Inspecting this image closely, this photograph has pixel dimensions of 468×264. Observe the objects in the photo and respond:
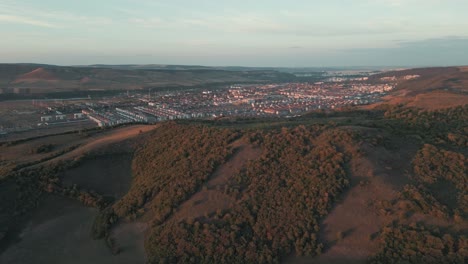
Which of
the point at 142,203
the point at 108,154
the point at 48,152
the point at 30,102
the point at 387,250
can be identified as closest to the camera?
the point at 387,250

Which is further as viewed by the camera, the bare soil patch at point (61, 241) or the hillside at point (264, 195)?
the bare soil patch at point (61, 241)

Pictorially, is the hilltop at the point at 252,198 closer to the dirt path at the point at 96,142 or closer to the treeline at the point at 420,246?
the treeline at the point at 420,246

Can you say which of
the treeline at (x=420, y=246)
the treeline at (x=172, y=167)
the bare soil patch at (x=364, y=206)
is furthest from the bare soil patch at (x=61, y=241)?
the treeline at (x=420, y=246)

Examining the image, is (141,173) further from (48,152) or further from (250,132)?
(48,152)

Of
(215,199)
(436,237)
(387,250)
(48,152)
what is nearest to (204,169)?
(215,199)

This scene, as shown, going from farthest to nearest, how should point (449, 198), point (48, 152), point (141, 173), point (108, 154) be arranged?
point (48, 152) → point (108, 154) → point (141, 173) → point (449, 198)

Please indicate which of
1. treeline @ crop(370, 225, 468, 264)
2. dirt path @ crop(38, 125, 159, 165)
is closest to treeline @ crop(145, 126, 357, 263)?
treeline @ crop(370, 225, 468, 264)
